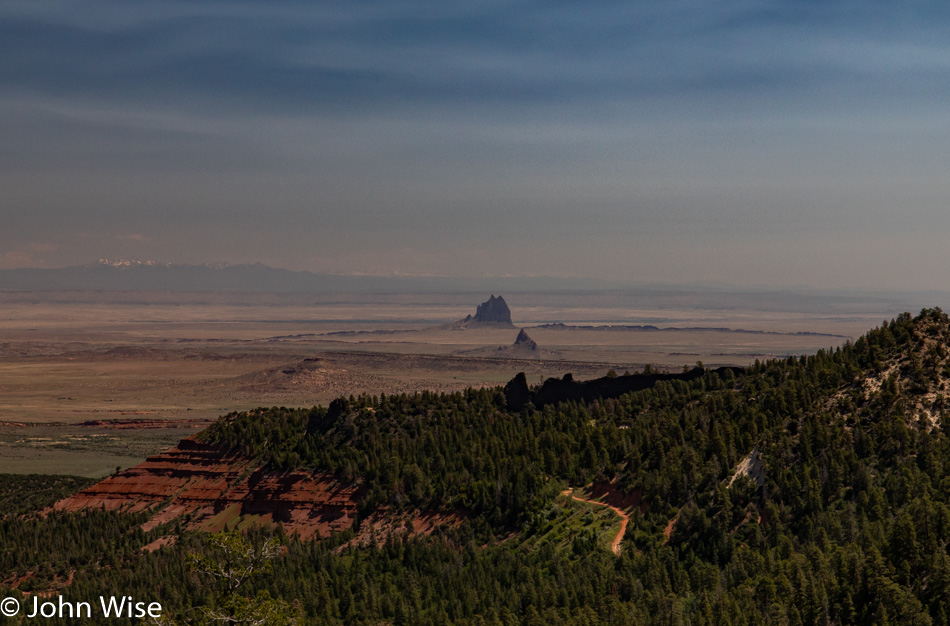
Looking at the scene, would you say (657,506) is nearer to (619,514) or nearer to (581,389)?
(619,514)

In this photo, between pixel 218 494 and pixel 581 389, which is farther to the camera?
pixel 581 389

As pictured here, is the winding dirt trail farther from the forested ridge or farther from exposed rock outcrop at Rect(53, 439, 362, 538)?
exposed rock outcrop at Rect(53, 439, 362, 538)

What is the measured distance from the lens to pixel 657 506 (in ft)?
326

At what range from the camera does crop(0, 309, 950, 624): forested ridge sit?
77.3 metres

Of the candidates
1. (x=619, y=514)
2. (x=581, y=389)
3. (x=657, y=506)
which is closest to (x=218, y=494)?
(x=619, y=514)

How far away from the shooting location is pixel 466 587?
9050 cm

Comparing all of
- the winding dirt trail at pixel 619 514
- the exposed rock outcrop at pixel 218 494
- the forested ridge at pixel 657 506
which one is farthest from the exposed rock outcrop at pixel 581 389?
the winding dirt trail at pixel 619 514

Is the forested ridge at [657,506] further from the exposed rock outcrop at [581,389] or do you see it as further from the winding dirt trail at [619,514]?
the exposed rock outcrop at [581,389]

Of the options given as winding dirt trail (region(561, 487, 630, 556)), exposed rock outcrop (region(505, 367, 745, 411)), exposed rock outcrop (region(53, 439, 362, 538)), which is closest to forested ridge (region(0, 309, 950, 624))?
winding dirt trail (region(561, 487, 630, 556))

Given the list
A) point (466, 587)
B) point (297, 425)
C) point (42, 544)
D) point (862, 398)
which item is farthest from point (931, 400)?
point (42, 544)

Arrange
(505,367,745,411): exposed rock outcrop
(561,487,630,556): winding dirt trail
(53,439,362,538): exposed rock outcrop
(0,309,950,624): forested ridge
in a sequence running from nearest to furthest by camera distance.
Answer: (0,309,950,624): forested ridge < (561,487,630,556): winding dirt trail < (53,439,362,538): exposed rock outcrop < (505,367,745,411): exposed rock outcrop

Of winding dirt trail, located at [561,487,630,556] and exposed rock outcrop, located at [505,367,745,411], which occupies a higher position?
exposed rock outcrop, located at [505,367,745,411]

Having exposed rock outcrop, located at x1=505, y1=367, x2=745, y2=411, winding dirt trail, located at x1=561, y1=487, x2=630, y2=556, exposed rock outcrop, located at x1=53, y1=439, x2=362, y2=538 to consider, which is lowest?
exposed rock outcrop, located at x1=53, y1=439, x2=362, y2=538

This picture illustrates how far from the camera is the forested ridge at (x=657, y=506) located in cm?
7731
